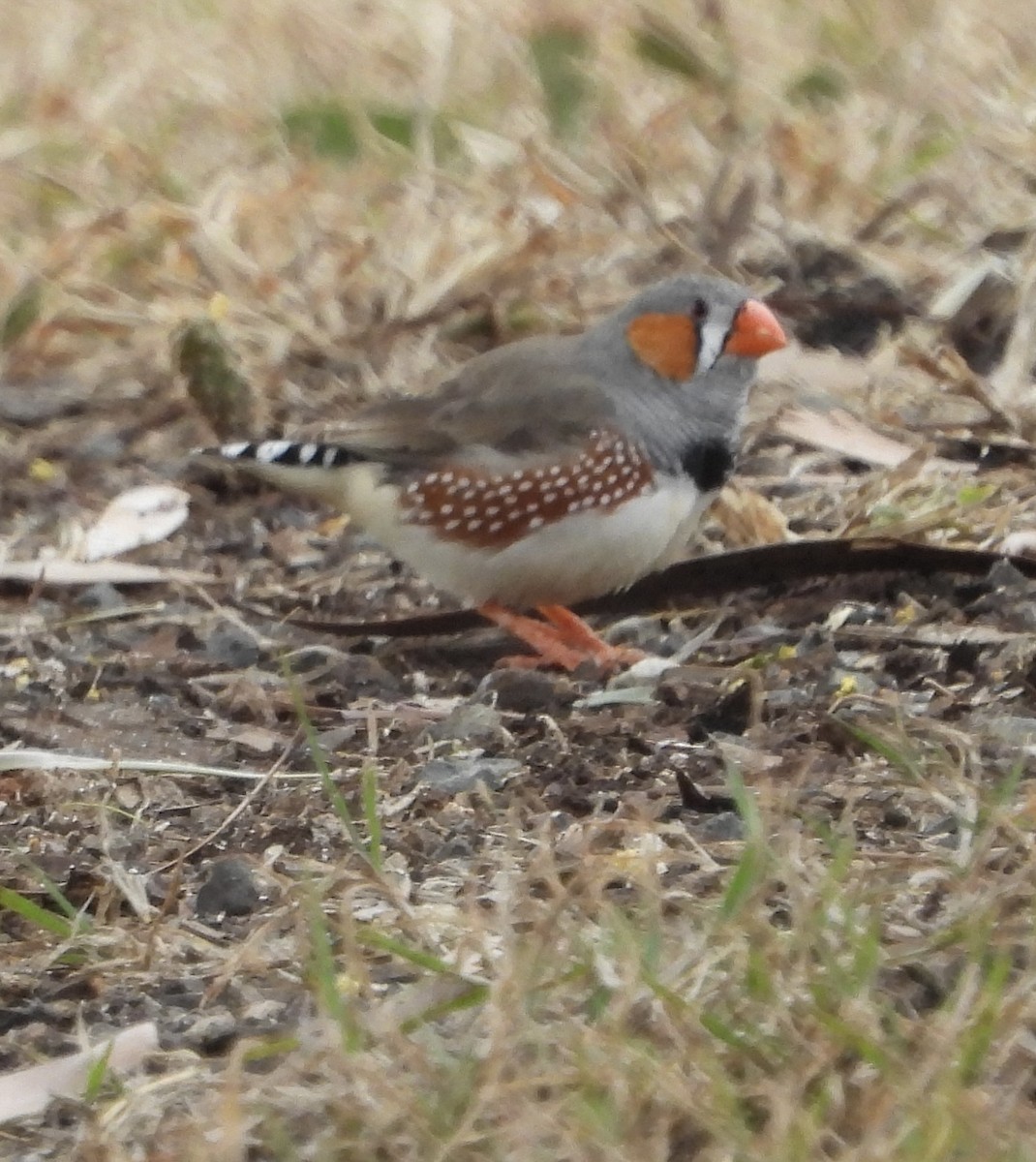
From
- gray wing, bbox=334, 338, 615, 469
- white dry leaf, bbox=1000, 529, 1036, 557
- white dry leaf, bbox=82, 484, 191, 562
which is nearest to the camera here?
white dry leaf, bbox=1000, 529, 1036, 557

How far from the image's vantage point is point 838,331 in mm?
5434

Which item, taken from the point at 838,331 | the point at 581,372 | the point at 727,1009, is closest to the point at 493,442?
the point at 581,372

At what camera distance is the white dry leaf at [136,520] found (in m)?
4.68

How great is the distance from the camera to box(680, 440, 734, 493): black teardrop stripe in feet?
13.8

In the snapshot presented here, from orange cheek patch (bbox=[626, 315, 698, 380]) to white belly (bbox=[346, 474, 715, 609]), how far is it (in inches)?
14.3

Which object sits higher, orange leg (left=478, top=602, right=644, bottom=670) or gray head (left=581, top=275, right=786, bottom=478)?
gray head (left=581, top=275, right=786, bottom=478)

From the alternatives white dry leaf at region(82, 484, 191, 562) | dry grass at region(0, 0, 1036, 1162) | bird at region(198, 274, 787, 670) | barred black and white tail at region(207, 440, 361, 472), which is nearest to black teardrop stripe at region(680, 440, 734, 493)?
bird at region(198, 274, 787, 670)

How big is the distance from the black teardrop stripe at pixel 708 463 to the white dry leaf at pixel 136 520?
1194mm

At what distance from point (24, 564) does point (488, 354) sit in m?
1.00

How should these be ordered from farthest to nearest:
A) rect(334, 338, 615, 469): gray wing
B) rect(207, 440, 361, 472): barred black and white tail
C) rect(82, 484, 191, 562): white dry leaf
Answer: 1. rect(82, 484, 191, 562): white dry leaf
2. rect(207, 440, 361, 472): barred black and white tail
3. rect(334, 338, 615, 469): gray wing

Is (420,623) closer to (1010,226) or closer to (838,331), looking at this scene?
(838,331)

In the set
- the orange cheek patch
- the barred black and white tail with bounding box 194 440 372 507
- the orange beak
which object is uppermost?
the orange beak

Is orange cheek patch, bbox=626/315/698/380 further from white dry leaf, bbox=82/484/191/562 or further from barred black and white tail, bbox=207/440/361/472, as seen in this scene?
white dry leaf, bbox=82/484/191/562

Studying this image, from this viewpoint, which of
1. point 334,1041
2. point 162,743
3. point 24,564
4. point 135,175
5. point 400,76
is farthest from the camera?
point 400,76
